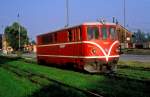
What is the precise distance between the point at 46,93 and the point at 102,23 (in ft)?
30.3

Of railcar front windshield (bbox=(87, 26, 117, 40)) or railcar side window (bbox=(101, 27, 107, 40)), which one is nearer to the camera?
railcar front windshield (bbox=(87, 26, 117, 40))

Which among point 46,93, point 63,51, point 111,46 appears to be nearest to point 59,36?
point 63,51

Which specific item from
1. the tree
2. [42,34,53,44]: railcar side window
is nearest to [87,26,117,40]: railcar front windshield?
[42,34,53,44]: railcar side window

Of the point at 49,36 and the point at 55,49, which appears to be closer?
the point at 55,49

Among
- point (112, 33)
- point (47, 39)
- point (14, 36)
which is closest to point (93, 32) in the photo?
point (112, 33)

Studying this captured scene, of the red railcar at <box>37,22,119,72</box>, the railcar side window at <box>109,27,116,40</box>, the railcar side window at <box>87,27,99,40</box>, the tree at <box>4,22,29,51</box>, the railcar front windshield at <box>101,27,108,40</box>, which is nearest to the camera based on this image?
the red railcar at <box>37,22,119,72</box>

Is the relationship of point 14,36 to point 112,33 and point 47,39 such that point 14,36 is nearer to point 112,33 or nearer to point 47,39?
point 47,39

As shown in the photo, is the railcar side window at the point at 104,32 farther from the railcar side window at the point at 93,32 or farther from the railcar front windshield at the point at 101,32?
the railcar side window at the point at 93,32

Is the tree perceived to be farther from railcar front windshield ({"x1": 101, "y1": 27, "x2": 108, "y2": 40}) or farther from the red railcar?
railcar front windshield ({"x1": 101, "y1": 27, "x2": 108, "y2": 40})

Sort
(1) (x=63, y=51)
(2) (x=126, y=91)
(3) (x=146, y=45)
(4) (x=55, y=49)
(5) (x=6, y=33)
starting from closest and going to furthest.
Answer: (2) (x=126, y=91) < (1) (x=63, y=51) < (4) (x=55, y=49) < (3) (x=146, y=45) < (5) (x=6, y=33)

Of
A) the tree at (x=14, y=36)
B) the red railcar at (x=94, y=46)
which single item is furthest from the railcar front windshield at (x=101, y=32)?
the tree at (x=14, y=36)

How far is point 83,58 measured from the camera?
22.4m

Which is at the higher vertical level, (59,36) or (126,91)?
(59,36)

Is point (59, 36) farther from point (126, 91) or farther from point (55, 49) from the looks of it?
point (126, 91)
